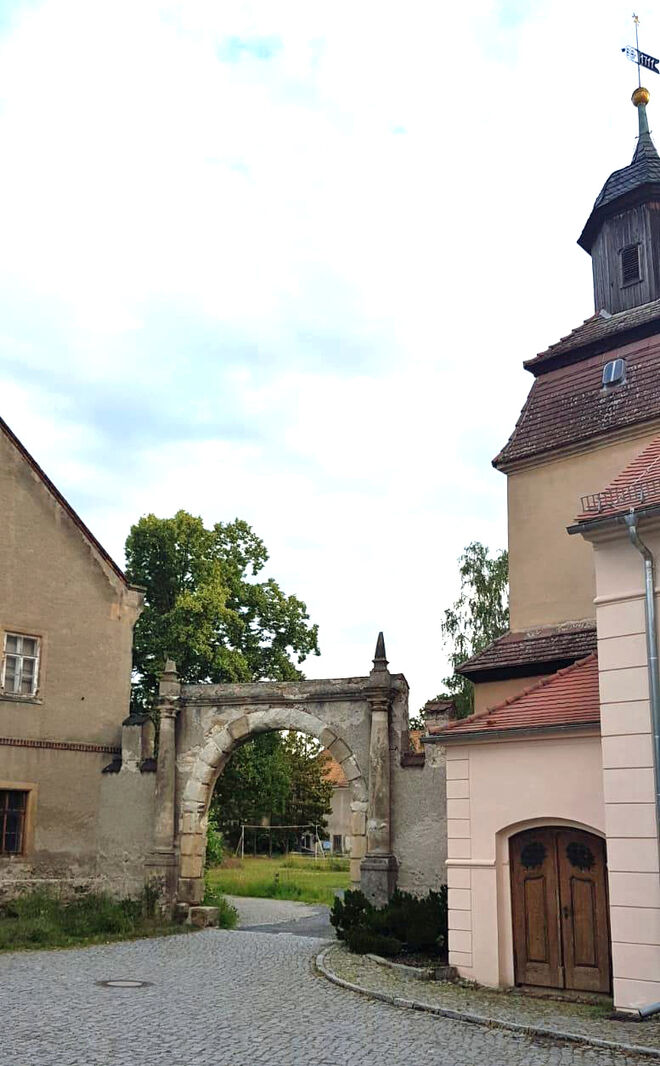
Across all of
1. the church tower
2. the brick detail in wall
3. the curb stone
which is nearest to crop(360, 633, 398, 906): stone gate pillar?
the curb stone

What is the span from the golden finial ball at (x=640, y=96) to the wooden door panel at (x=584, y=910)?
17.4m

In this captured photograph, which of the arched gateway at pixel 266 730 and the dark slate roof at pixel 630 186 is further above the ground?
the dark slate roof at pixel 630 186

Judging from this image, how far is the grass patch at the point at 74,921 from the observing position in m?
16.2

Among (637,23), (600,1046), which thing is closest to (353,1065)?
(600,1046)

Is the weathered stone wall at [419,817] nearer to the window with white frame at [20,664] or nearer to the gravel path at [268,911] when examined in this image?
the gravel path at [268,911]

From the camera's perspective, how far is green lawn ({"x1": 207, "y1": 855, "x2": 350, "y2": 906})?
28203 mm

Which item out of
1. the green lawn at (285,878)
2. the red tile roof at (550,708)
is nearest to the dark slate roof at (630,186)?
the red tile roof at (550,708)

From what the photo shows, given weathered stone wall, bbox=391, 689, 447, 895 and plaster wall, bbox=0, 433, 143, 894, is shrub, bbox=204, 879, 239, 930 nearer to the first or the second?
plaster wall, bbox=0, 433, 143, 894

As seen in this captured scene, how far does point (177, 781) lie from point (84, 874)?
2451 millimetres

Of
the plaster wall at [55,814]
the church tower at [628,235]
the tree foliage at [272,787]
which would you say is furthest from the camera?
the tree foliage at [272,787]

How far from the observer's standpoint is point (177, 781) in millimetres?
19141

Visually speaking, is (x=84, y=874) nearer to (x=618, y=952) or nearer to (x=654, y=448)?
(x=618, y=952)

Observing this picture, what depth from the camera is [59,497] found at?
1995 cm

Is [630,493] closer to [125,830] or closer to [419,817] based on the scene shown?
[419,817]
